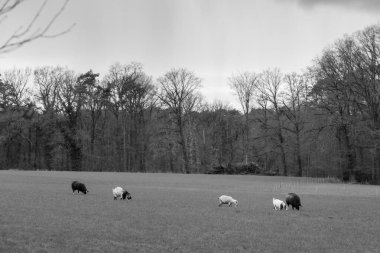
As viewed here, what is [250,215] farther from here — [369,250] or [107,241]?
[107,241]

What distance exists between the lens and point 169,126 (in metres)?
81.4

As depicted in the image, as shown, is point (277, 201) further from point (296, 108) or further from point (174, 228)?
point (296, 108)

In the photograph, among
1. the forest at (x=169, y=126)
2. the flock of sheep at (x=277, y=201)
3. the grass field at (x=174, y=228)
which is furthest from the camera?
the forest at (x=169, y=126)

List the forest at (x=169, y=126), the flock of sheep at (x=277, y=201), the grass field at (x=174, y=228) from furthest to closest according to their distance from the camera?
1. the forest at (x=169, y=126)
2. the flock of sheep at (x=277, y=201)
3. the grass field at (x=174, y=228)

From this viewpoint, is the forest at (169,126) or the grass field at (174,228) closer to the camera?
the grass field at (174,228)

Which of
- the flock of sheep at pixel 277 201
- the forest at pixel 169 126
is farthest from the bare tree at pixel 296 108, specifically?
the flock of sheep at pixel 277 201

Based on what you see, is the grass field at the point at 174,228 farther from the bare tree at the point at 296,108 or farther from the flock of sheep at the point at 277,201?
the bare tree at the point at 296,108

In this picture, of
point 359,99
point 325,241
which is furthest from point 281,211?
point 359,99

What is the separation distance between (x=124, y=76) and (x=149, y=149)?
13768 mm

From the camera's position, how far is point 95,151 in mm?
84812

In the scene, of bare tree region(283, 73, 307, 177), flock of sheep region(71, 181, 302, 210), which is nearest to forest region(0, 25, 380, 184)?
bare tree region(283, 73, 307, 177)

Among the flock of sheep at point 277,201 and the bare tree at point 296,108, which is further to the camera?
the bare tree at point 296,108

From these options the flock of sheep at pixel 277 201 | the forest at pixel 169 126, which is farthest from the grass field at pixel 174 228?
the forest at pixel 169 126

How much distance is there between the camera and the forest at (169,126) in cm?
6209
